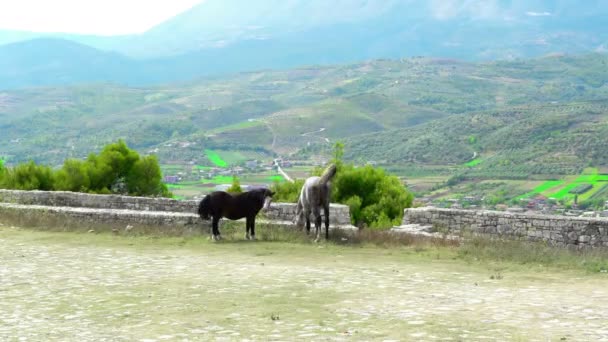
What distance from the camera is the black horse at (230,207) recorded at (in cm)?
1984

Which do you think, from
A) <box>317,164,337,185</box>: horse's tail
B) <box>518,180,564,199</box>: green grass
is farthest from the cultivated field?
<box>518,180,564,199</box>: green grass

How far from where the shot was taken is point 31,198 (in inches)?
1071

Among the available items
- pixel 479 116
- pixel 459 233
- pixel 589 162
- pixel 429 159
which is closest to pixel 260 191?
pixel 459 233

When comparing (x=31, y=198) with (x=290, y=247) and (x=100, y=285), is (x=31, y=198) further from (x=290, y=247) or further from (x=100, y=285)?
(x=100, y=285)

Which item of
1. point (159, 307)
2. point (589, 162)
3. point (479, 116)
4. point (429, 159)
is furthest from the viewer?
point (479, 116)

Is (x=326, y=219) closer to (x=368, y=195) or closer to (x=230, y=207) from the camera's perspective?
(x=230, y=207)

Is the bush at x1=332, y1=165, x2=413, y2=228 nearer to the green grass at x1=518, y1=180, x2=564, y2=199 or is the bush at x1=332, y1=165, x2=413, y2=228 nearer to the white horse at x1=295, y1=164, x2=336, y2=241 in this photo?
the white horse at x1=295, y1=164, x2=336, y2=241

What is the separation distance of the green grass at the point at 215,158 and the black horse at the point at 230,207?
13888 centimetres

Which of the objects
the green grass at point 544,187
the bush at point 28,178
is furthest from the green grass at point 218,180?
the bush at point 28,178

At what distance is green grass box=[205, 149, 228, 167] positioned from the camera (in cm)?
16248

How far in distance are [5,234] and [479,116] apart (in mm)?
161417

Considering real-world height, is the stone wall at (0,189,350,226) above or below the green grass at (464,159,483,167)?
below

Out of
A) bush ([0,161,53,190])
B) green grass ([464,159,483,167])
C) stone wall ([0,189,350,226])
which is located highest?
green grass ([464,159,483,167])

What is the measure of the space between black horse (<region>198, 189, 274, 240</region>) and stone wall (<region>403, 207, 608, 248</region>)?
5.30 metres
